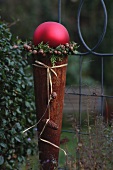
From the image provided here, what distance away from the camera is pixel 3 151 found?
3.17 metres

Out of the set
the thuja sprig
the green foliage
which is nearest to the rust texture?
the thuja sprig

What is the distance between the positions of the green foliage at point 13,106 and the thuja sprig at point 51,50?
0.42 m

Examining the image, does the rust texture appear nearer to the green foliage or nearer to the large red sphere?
the large red sphere

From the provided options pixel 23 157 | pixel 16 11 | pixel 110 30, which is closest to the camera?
pixel 23 157

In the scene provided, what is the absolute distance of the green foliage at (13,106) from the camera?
3164 mm

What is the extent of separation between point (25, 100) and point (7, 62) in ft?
1.21

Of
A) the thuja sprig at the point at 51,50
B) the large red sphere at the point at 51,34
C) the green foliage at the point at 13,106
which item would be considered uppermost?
the large red sphere at the point at 51,34

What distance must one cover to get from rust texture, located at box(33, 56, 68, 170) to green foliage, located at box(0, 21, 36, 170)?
1.62 feet

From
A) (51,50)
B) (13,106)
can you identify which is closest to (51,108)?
(51,50)

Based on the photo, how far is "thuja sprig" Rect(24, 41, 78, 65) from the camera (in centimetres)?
257

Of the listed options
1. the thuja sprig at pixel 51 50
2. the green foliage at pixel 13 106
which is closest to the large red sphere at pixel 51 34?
the thuja sprig at pixel 51 50

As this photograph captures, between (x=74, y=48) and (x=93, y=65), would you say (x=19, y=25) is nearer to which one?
(x=93, y=65)

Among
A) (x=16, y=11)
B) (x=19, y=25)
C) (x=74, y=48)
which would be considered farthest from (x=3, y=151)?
(x=16, y=11)

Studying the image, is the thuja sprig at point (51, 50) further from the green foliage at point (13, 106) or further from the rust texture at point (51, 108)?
the green foliage at point (13, 106)
